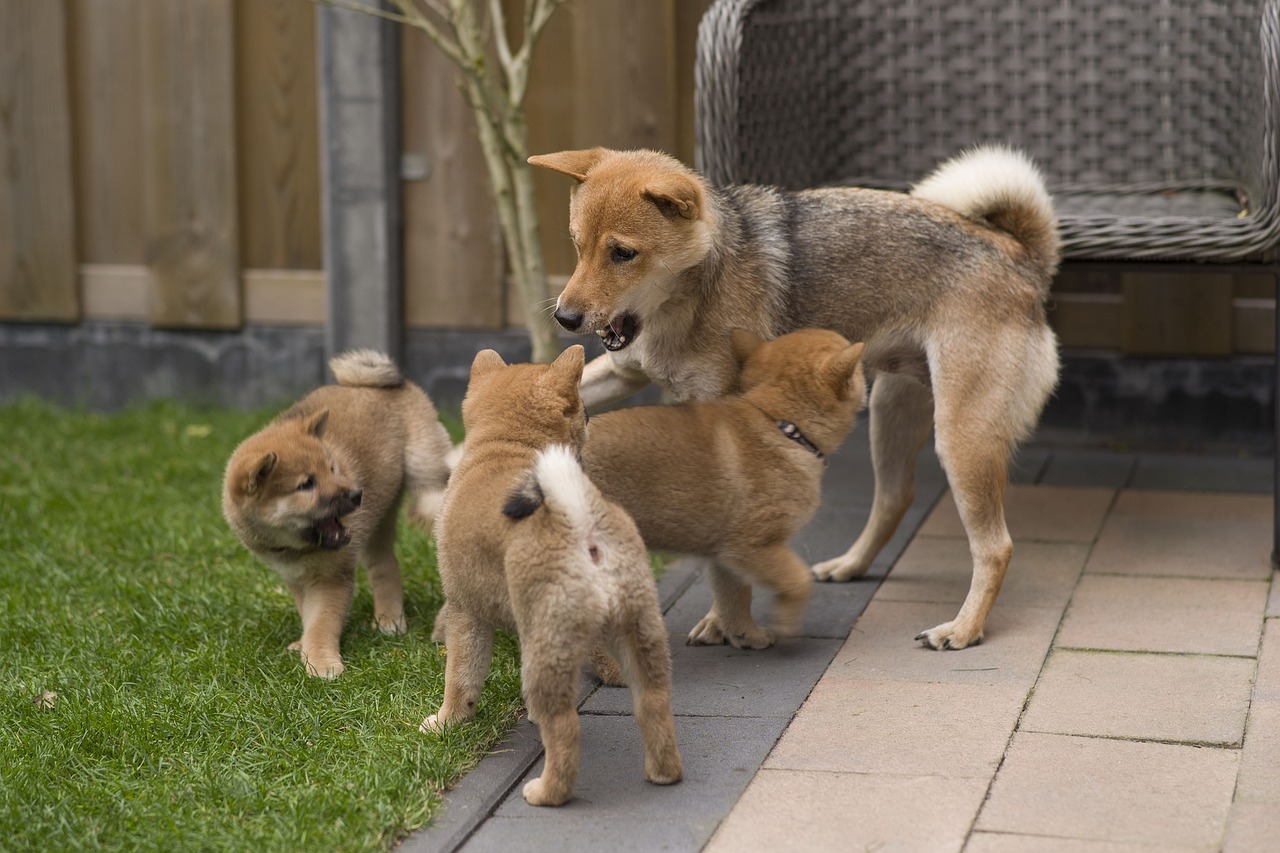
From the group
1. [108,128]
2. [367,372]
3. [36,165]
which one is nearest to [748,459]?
[367,372]

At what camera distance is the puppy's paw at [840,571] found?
15.2 feet

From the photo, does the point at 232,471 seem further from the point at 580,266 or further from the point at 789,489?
the point at 789,489

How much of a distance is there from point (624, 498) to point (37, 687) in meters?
1.61

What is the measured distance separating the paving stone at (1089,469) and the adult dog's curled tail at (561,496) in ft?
10.5

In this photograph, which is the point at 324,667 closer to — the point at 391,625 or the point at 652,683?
the point at 391,625

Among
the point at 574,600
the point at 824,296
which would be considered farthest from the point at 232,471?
the point at 824,296

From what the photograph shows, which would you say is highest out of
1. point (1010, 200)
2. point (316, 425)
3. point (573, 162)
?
point (573, 162)

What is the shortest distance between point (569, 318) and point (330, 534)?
91 centimetres

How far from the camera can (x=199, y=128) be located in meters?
6.89

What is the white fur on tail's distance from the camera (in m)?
4.24

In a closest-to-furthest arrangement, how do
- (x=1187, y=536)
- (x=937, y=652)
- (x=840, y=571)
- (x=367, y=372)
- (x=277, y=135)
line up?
(x=937, y=652) < (x=367, y=372) < (x=840, y=571) < (x=1187, y=536) < (x=277, y=135)

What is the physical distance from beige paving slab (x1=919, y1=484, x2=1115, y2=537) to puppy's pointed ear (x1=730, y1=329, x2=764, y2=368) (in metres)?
1.51

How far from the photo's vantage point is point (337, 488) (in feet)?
12.7

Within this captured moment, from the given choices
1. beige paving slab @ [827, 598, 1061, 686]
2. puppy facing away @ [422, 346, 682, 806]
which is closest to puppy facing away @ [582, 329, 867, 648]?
beige paving slab @ [827, 598, 1061, 686]
